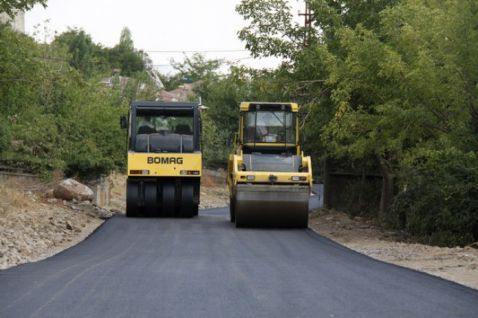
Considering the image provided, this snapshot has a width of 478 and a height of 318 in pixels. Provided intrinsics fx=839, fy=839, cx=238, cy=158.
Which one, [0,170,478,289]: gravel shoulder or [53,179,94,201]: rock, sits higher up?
[53,179,94,201]: rock

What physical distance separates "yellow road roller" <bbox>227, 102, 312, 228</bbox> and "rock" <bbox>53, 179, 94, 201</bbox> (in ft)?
21.7

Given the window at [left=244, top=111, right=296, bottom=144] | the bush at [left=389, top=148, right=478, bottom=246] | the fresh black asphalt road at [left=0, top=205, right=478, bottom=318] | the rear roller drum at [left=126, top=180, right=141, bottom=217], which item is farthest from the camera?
the rear roller drum at [left=126, top=180, right=141, bottom=217]

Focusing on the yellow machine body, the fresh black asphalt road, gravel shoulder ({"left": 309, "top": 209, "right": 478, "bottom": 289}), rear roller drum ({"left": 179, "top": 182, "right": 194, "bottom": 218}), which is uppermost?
the yellow machine body

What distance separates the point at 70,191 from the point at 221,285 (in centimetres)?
1970

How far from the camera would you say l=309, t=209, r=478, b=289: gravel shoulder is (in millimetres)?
14820

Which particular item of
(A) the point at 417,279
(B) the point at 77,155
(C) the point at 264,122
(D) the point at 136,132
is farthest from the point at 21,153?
(A) the point at 417,279

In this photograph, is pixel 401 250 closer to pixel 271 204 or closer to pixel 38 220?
pixel 271 204

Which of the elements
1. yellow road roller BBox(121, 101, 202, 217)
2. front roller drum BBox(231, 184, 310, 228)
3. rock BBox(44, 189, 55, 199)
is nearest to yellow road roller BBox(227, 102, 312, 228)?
front roller drum BBox(231, 184, 310, 228)

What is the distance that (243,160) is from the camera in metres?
25.9

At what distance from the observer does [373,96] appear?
23.3 meters

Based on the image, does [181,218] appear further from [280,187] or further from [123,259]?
[123,259]

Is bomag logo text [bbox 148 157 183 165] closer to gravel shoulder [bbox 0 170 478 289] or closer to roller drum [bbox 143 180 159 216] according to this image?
roller drum [bbox 143 180 159 216]

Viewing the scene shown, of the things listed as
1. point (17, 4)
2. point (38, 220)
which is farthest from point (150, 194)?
point (17, 4)

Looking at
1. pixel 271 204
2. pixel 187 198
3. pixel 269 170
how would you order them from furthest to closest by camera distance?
pixel 187 198 < pixel 269 170 < pixel 271 204
